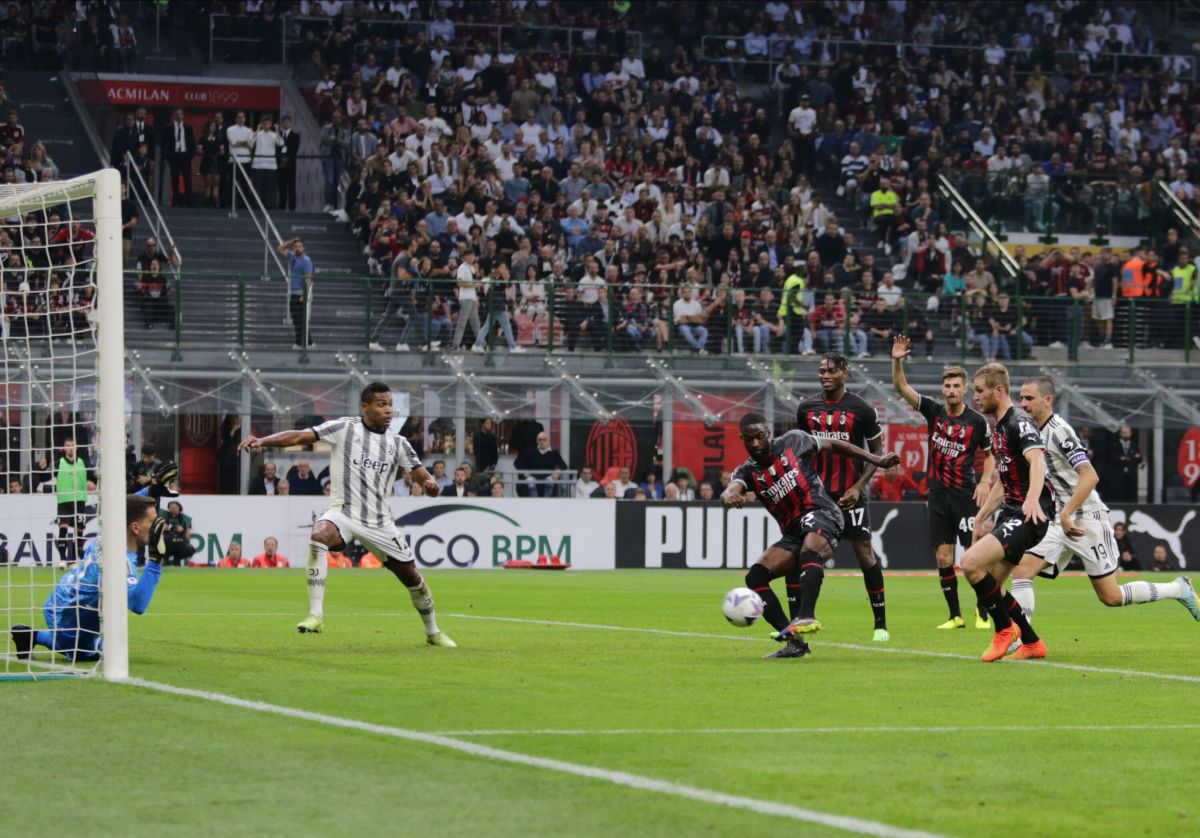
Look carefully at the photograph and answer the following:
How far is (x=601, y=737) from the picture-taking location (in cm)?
886

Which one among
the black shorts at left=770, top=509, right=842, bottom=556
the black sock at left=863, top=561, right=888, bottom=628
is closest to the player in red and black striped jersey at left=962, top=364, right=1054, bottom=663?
the black shorts at left=770, top=509, right=842, bottom=556

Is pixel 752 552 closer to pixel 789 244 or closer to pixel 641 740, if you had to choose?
pixel 789 244

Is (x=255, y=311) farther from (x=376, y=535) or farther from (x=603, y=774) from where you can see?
(x=603, y=774)

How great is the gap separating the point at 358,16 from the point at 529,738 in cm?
3462

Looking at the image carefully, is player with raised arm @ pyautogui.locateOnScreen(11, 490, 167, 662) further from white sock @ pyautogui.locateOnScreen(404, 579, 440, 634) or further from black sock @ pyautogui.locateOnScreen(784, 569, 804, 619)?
black sock @ pyautogui.locateOnScreen(784, 569, 804, 619)

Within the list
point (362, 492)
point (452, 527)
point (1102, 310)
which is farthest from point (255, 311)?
point (362, 492)

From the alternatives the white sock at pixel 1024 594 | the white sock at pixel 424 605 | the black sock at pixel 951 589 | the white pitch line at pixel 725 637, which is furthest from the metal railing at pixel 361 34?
the white sock at pixel 1024 594

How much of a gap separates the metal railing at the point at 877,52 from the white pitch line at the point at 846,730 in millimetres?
36254

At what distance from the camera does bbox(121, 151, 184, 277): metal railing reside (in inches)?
1404

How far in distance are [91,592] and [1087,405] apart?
25.5m

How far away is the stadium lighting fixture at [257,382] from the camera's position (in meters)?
31.1

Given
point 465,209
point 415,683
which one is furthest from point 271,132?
point 415,683

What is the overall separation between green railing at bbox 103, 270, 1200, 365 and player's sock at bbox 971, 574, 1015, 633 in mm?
19559

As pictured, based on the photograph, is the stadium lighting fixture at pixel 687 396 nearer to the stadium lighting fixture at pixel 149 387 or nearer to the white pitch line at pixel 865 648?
the stadium lighting fixture at pixel 149 387
